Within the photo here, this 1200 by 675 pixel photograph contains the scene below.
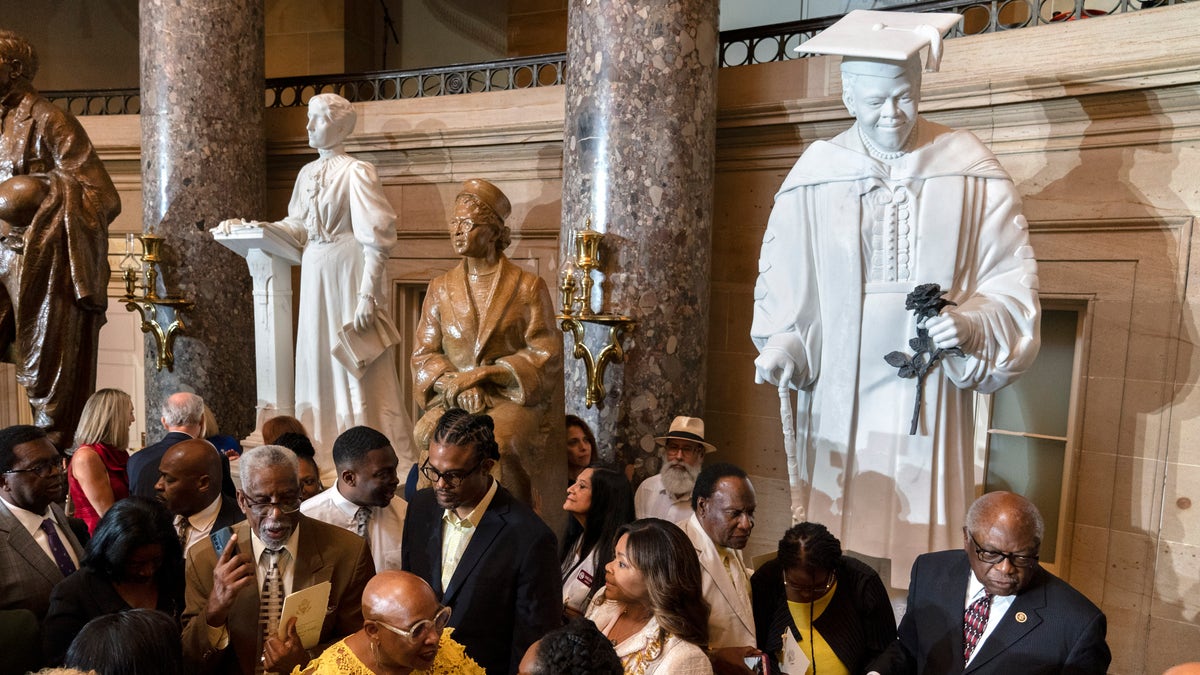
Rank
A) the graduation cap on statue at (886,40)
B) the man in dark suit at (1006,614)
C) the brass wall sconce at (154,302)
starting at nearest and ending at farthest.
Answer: the man in dark suit at (1006,614)
the graduation cap on statue at (886,40)
the brass wall sconce at (154,302)

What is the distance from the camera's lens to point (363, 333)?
6191mm

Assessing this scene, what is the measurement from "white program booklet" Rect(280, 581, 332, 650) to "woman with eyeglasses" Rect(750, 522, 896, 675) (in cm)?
142

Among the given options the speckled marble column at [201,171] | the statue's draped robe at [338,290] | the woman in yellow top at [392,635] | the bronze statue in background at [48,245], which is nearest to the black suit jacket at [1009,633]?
Result: the woman in yellow top at [392,635]

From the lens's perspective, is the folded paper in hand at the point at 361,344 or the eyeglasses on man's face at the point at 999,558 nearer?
the eyeglasses on man's face at the point at 999,558

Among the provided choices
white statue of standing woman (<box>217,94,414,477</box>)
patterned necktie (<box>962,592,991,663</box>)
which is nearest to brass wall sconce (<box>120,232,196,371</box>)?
white statue of standing woman (<box>217,94,414,477</box>)

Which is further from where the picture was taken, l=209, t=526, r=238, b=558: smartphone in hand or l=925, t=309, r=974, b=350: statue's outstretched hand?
l=925, t=309, r=974, b=350: statue's outstretched hand

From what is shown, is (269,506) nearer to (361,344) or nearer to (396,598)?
(396,598)

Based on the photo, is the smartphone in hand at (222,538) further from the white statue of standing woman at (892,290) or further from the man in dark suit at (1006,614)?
the white statue of standing woman at (892,290)

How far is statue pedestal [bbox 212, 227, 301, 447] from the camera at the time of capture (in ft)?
21.4

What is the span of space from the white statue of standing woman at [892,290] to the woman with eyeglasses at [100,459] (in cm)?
277

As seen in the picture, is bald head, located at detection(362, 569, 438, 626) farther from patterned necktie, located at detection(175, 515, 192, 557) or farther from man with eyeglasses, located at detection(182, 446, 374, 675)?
patterned necktie, located at detection(175, 515, 192, 557)

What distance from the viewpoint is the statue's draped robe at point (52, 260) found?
5.87 metres

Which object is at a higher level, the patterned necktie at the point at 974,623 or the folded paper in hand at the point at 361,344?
the folded paper in hand at the point at 361,344

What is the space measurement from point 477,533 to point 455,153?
17.0ft
